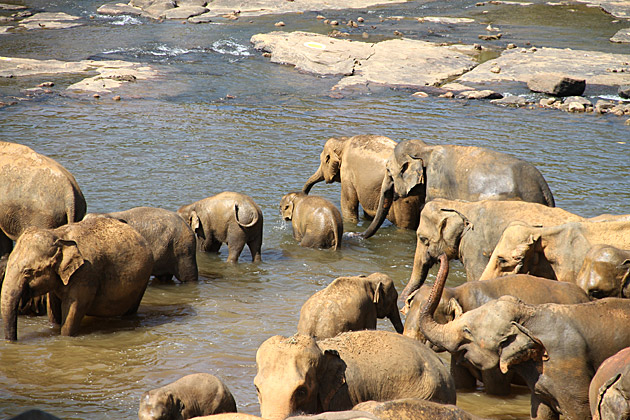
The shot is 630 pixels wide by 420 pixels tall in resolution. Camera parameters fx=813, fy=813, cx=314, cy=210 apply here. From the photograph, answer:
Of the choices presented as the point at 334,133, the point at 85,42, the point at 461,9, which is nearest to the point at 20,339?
the point at 334,133

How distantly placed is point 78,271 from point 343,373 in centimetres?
316

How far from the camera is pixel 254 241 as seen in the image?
9.93m

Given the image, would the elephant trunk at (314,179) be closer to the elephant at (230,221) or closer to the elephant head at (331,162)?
the elephant head at (331,162)

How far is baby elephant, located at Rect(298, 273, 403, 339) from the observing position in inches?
252

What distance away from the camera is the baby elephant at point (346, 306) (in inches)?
252

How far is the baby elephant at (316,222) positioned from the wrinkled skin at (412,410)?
Answer: 19.4ft

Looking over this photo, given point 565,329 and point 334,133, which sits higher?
point 565,329

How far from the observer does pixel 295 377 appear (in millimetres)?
4352

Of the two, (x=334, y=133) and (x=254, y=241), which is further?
(x=334, y=133)

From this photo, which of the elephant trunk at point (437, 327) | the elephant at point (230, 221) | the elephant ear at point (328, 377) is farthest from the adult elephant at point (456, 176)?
the elephant ear at point (328, 377)

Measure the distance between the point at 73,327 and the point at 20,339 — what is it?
44cm

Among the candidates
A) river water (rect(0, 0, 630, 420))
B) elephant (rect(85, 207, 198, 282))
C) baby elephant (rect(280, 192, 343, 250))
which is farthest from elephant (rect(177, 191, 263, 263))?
elephant (rect(85, 207, 198, 282))

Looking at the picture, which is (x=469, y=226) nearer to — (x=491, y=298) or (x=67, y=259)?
(x=491, y=298)

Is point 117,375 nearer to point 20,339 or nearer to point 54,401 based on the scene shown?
point 54,401
